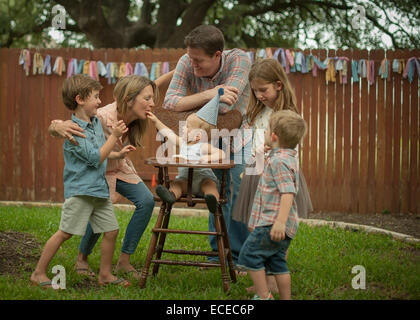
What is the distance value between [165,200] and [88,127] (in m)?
0.71

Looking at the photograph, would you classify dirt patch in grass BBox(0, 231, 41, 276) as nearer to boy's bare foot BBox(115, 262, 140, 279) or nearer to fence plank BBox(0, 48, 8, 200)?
boy's bare foot BBox(115, 262, 140, 279)

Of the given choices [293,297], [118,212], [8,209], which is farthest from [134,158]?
[293,297]

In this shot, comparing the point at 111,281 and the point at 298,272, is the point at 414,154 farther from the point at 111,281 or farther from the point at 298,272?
the point at 111,281

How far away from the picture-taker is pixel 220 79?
392cm

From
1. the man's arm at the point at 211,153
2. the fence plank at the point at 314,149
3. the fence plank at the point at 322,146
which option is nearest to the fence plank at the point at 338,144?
the fence plank at the point at 322,146

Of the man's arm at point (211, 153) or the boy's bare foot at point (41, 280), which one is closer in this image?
the boy's bare foot at point (41, 280)

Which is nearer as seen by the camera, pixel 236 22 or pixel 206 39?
pixel 206 39

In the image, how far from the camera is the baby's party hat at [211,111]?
11.6 ft

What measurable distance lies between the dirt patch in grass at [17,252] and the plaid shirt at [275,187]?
6.07ft

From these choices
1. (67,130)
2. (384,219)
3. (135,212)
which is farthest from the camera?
(384,219)

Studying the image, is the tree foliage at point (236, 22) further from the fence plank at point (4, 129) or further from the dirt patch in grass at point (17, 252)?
the dirt patch in grass at point (17, 252)

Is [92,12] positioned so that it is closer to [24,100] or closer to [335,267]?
[24,100]

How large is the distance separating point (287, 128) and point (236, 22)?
812 centimetres
